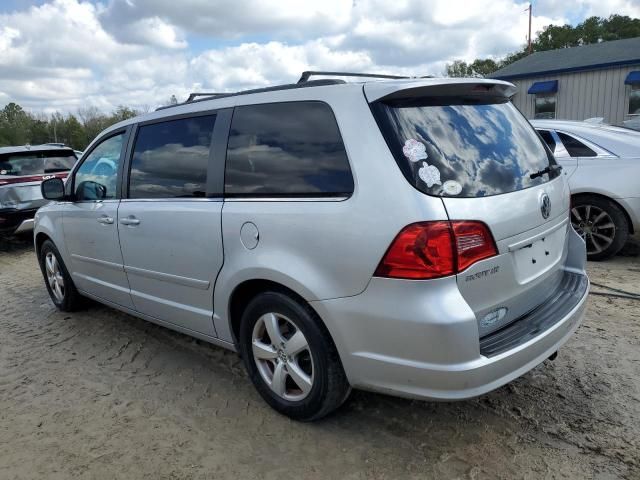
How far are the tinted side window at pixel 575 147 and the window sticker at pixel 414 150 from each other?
14.4ft

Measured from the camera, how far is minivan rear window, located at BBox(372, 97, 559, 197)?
2369 mm

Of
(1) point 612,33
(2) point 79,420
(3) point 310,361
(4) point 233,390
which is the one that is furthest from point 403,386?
(1) point 612,33

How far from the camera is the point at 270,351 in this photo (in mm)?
2949

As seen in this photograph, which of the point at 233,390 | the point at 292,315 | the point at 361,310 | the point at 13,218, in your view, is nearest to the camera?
the point at 361,310

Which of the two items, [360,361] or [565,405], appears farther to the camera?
[565,405]

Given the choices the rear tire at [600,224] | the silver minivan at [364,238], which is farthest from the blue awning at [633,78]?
the silver minivan at [364,238]

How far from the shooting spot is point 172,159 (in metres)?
3.52

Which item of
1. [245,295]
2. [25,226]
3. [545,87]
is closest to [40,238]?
[245,295]

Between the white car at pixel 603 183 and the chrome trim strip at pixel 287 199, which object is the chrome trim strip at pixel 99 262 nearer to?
the chrome trim strip at pixel 287 199

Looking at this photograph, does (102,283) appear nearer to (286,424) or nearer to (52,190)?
(52,190)

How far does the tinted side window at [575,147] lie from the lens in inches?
236

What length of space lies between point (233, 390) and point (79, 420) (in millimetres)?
906

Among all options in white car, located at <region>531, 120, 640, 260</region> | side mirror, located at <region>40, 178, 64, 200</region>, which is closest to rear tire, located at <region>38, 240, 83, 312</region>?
side mirror, located at <region>40, 178, 64, 200</region>

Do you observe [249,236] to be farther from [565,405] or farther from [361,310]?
[565,405]
